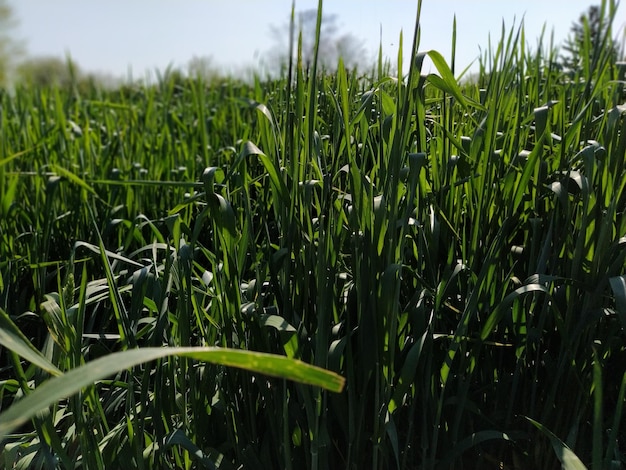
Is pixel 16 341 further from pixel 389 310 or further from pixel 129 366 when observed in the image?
pixel 389 310

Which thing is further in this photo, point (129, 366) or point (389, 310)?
point (389, 310)

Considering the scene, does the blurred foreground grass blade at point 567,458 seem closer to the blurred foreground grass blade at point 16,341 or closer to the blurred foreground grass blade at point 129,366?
the blurred foreground grass blade at point 129,366

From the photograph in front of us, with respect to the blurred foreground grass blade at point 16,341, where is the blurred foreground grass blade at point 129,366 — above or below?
above

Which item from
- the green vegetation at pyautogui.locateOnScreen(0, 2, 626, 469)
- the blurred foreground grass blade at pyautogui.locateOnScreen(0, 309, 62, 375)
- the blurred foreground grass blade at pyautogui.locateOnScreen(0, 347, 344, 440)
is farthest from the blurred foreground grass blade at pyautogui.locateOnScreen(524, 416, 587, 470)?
the blurred foreground grass blade at pyautogui.locateOnScreen(0, 309, 62, 375)

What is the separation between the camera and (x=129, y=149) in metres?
2.80

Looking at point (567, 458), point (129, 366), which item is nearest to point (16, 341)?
point (129, 366)

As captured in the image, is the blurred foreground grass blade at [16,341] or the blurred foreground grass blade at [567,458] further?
the blurred foreground grass blade at [567,458]

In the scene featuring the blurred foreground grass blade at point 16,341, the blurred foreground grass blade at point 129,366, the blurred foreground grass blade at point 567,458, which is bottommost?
the blurred foreground grass blade at point 567,458

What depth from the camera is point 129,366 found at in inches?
19.9

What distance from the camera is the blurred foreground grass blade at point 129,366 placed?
0.47 metres

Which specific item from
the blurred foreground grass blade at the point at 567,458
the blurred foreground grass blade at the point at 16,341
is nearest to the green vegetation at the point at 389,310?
the blurred foreground grass blade at the point at 567,458

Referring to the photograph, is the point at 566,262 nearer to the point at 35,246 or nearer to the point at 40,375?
the point at 40,375

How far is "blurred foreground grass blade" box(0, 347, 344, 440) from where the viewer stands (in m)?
0.47

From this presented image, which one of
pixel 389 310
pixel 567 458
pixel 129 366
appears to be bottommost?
pixel 567 458
